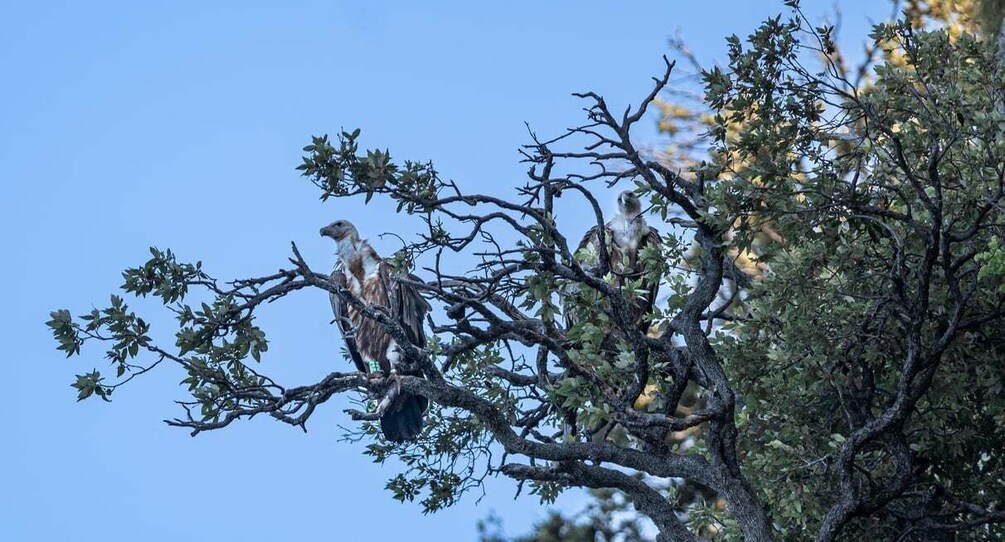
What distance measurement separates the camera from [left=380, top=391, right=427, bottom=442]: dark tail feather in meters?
9.54

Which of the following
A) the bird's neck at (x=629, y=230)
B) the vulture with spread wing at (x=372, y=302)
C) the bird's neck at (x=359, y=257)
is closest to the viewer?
the vulture with spread wing at (x=372, y=302)

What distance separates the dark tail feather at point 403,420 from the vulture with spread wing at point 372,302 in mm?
669

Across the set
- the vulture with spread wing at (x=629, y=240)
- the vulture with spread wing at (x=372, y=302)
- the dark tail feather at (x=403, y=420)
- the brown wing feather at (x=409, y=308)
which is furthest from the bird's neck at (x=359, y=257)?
the vulture with spread wing at (x=629, y=240)

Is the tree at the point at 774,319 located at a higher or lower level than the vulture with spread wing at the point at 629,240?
lower

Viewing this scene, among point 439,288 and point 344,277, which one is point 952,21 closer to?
point 344,277

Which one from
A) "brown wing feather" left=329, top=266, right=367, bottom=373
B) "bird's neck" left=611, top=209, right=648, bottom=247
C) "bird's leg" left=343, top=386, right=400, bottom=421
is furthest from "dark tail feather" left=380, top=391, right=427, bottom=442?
"bird's neck" left=611, top=209, right=648, bottom=247

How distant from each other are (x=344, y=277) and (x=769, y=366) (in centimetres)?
396

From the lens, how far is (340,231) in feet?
38.2

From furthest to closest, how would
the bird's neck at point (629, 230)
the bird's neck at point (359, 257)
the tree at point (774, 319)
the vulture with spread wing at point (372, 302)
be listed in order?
1. the bird's neck at point (359, 257)
2. the bird's neck at point (629, 230)
3. the vulture with spread wing at point (372, 302)
4. the tree at point (774, 319)

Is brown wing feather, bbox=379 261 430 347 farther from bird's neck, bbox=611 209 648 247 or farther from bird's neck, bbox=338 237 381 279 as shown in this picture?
bird's neck, bbox=611 209 648 247

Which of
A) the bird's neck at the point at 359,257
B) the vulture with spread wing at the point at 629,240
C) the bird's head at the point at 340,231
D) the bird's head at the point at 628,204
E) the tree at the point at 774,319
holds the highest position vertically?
the bird's head at the point at 340,231

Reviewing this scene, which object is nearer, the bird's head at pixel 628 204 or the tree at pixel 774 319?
the tree at pixel 774 319

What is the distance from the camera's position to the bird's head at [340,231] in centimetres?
1152

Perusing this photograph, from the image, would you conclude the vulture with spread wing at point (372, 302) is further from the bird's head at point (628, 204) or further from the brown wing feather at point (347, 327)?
the bird's head at point (628, 204)
